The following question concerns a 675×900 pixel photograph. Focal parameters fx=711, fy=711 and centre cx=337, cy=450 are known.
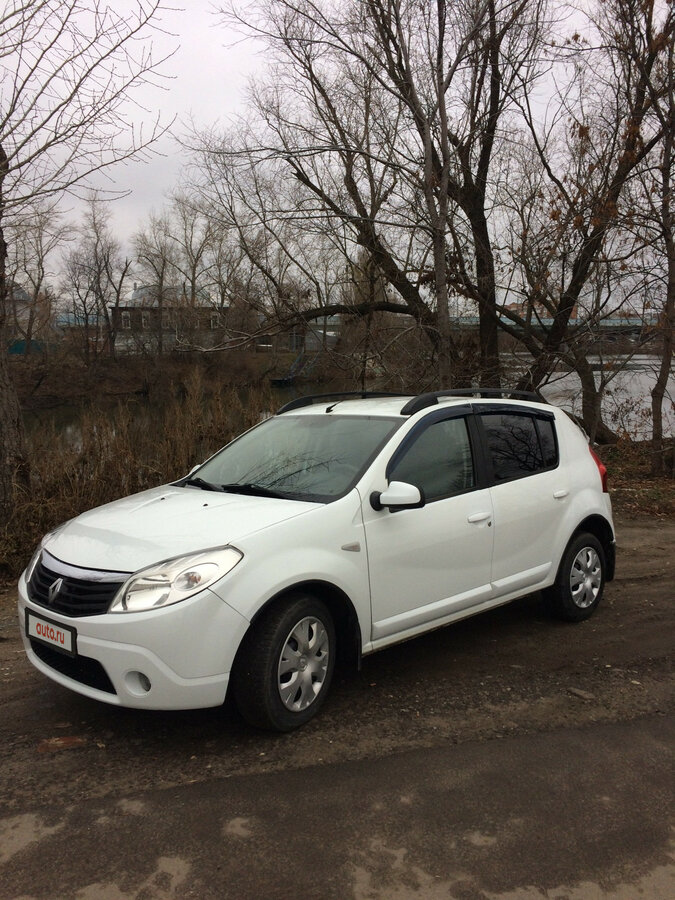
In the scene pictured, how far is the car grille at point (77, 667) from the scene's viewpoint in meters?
3.27

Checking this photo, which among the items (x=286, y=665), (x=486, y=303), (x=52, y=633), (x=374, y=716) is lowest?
(x=374, y=716)

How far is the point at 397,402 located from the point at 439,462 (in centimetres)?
63

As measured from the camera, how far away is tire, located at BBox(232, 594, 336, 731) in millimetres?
3301

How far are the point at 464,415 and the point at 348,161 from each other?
991 centimetres

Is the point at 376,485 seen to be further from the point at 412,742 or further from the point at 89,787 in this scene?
the point at 89,787

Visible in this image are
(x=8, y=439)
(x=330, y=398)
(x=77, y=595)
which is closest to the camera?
(x=77, y=595)

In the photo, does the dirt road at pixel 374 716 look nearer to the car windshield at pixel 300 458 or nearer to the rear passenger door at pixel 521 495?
the rear passenger door at pixel 521 495

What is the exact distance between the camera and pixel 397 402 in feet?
15.9

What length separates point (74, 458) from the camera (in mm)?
8703

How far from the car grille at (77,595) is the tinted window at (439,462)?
65.3 inches

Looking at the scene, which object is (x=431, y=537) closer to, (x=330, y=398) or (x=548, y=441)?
(x=548, y=441)

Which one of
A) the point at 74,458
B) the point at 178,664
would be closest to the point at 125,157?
the point at 74,458

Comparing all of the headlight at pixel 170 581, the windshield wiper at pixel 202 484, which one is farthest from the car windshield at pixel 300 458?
the headlight at pixel 170 581

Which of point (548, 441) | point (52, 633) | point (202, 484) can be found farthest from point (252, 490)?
point (548, 441)
